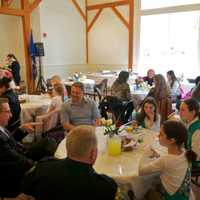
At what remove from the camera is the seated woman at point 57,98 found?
3455 mm

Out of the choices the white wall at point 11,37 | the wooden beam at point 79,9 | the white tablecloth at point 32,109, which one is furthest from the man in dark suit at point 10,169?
the wooden beam at point 79,9

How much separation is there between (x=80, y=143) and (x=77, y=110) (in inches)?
71.4

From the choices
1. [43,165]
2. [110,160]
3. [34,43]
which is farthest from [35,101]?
[34,43]

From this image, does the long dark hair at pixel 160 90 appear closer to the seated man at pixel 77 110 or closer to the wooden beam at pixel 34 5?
the seated man at pixel 77 110

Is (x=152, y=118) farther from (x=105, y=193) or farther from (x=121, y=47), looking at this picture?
(x=121, y=47)

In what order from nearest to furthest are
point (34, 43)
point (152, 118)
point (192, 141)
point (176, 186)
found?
1. point (176, 186)
2. point (192, 141)
3. point (152, 118)
4. point (34, 43)

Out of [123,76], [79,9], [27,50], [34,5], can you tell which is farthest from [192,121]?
[79,9]

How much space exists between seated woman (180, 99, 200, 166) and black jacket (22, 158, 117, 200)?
120 centimetres

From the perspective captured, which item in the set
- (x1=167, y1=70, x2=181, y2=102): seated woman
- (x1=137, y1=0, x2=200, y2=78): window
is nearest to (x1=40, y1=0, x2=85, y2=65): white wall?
(x1=137, y1=0, x2=200, y2=78): window

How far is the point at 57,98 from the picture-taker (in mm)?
3482

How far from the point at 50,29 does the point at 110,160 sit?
714 cm

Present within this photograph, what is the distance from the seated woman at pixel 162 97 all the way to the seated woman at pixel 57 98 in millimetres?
1497

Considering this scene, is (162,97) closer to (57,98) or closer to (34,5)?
(57,98)

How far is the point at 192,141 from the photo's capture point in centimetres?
214
